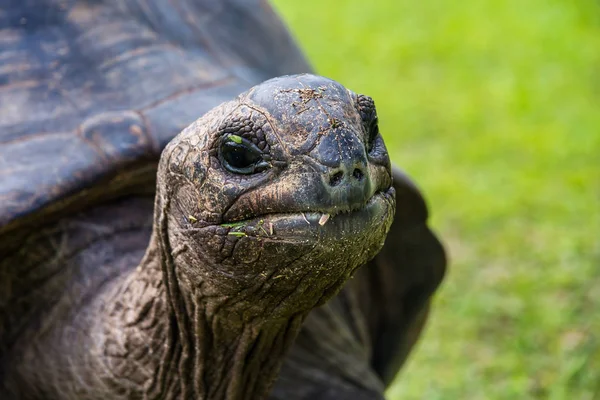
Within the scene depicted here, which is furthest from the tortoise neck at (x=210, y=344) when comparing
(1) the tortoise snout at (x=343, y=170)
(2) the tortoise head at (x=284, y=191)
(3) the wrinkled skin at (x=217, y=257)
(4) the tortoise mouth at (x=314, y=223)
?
(1) the tortoise snout at (x=343, y=170)

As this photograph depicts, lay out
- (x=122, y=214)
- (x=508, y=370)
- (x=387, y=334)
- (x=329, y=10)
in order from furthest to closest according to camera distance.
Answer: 1. (x=329, y=10)
2. (x=508, y=370)
3. (x=387, y=334)
4. (x=122, y=214)

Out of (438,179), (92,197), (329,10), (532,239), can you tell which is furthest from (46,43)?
(329,10)

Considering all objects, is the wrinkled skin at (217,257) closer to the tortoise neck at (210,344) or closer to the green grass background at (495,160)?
the tortoise neck at (210,344)

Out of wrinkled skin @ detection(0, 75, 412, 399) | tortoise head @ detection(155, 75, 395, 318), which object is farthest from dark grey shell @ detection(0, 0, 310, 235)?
tortoise head @ detection(155, 75, 395, 318)

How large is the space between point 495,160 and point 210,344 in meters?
4.77

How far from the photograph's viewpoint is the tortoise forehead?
65.2 inches

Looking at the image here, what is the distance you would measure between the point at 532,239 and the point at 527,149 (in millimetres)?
1587

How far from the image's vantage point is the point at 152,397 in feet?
7.32

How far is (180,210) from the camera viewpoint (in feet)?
6.15

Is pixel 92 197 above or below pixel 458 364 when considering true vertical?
below

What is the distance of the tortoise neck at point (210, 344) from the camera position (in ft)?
6.53

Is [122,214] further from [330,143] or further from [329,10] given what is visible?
[329,10]

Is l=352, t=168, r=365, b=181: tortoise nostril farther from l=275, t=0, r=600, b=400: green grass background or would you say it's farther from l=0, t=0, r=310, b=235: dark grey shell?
l=275, t=0, r=600, b=400: green grass background

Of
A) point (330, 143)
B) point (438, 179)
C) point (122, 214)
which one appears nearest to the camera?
point (330, 143)
